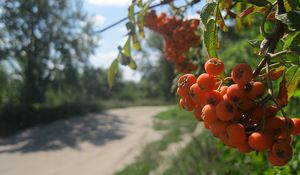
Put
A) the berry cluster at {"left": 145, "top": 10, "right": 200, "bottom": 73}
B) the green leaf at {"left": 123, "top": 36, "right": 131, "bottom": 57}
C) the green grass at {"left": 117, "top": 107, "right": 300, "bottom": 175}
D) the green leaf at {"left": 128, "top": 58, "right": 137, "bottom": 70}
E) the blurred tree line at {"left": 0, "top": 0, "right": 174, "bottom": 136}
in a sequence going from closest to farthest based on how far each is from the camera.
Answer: the green leaf at {"left": 123, "top": 36, "right": 131, "bottom": 57} < the green leaf at {"left": 128, "top": 58, "right": 137, "bottom": 70} < the berry cluster at {"left": 145, "top": 10, "right": 200, "bottom": 73} < the green grass at {"left": 117, "top": 107, "right": 300, "bottom": 175} < the blurred tree line at {"left": 0, "top": 0, "right": 174, "bottom": 136}

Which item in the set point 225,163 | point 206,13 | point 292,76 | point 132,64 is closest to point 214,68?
point 206,13

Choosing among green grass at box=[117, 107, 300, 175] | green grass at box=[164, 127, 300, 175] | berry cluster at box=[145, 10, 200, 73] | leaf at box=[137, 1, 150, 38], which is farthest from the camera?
green grass at box=[117, 107, 300, 175]

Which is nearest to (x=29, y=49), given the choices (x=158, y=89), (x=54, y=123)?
(x=54, y=123)

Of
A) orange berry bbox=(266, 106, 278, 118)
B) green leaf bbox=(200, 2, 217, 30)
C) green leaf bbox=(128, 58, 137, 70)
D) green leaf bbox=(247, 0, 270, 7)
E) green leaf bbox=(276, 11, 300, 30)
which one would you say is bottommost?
orange berry bbox=(266, 106, 278, 118)

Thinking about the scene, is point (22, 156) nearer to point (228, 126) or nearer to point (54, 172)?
point (54, 172)

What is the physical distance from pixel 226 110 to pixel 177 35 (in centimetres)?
120

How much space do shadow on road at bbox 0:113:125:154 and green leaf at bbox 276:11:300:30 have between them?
11.0 metres

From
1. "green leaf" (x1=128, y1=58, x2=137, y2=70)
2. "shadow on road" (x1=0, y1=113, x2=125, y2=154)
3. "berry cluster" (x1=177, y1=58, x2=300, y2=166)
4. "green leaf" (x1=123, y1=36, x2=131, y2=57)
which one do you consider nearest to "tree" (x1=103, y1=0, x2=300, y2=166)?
"berry cluster" (x1=177, y1=58, x2=300, y2=166)

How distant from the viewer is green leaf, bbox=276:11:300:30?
870 mm

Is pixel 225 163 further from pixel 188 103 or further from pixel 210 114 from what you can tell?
pixel 210 114

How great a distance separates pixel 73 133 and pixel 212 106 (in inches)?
552

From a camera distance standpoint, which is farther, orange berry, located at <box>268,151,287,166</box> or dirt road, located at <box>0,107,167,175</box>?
dirt road, located at <box>0,107,167,175</box>

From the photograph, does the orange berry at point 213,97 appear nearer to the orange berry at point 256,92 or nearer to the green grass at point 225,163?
the orange berry at point 256,92

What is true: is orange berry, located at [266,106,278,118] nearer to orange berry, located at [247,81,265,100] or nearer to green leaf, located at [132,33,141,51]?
orange berry, located at [247,81,265,100]
